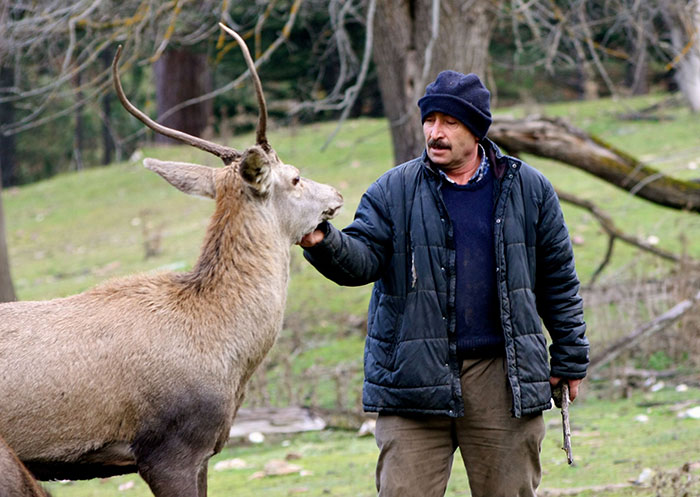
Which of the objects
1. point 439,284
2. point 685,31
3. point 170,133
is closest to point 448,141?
point 439,284

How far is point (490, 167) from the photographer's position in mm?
5598

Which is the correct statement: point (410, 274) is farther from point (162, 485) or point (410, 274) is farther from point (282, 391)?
point (282, 391)

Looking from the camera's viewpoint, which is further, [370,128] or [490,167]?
[370,128]

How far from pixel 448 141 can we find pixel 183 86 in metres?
23.0

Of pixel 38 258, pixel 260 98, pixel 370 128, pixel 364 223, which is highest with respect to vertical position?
pixel 260 98

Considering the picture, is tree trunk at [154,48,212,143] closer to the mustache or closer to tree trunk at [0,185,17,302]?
tree trunk at [0,185,17,302]

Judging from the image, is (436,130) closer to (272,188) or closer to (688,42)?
(272,188)

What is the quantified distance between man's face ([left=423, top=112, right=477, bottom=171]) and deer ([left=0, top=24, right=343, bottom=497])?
76 centimetres

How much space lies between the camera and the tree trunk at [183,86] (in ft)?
89.9

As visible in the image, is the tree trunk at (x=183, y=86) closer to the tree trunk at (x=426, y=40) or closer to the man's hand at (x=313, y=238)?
the tree trunk at (x=426, y=40)

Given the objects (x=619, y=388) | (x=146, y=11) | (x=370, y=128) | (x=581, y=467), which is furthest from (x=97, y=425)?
(x=370, y=128)

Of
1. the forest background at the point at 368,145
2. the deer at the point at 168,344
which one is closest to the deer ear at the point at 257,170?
the deer at the point at 168,344

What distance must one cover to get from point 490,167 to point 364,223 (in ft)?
2.47

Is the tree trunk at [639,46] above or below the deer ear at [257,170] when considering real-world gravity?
above
